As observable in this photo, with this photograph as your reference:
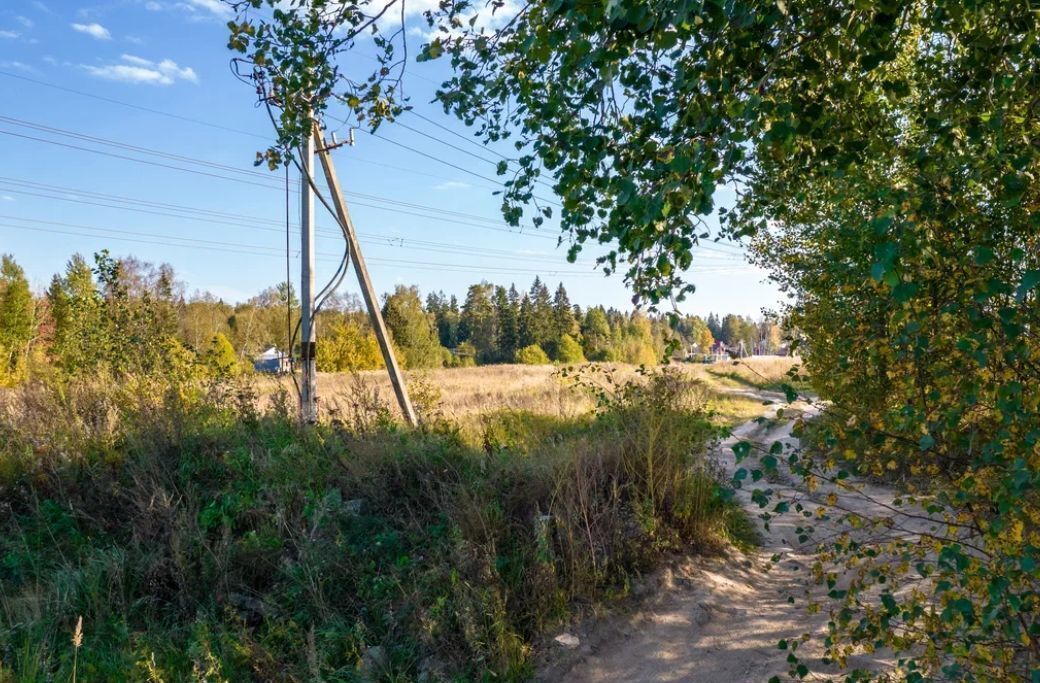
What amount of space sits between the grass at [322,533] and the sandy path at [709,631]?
0.26m

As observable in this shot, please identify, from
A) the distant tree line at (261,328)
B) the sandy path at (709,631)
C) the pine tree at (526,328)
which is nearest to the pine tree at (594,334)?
the distant tree line at (261,328)

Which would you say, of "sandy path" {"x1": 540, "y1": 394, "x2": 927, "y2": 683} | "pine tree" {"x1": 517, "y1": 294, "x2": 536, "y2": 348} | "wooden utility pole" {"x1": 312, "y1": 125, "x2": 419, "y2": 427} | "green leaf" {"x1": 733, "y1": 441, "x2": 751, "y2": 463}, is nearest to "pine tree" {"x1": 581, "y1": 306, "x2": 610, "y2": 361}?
"pine tree" {"x1": 517, "y1": 294, "x2": 536, "y2": 348}

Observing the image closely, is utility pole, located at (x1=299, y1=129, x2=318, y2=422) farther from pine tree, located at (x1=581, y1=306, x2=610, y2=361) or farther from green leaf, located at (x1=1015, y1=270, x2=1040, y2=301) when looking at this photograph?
pine tree, located at (x1=581, y1=306, x2=610, y2=361)

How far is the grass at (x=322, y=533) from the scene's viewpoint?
4.71 m

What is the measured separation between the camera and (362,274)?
9930mm

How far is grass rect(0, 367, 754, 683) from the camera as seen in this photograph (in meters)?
4.71

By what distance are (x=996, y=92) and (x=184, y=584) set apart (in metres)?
6.28

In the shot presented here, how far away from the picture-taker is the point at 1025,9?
2.92m

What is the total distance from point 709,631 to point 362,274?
268 inches

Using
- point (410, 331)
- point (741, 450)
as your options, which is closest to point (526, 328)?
point (410, 331)

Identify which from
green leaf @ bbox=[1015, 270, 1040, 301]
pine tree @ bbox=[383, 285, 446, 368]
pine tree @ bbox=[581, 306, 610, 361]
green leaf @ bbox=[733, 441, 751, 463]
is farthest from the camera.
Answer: pine tree @ bbox=[581, 306, 610, 361]

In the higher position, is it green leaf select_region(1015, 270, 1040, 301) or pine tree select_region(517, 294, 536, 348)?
pine tree select_region(517, 294, 536, 348)

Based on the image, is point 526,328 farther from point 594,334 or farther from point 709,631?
point 709,631

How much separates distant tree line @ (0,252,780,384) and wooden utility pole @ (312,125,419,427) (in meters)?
1.04
